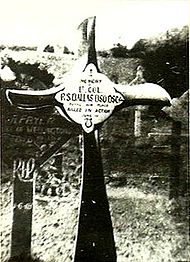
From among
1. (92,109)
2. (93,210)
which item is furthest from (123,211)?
(92,109)

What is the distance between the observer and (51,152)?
878mm

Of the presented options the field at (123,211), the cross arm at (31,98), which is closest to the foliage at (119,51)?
the field at (123,211)

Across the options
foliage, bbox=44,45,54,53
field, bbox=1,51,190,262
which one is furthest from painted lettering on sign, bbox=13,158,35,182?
foliage, bbox=44,45,54,53

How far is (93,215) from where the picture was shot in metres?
0.86

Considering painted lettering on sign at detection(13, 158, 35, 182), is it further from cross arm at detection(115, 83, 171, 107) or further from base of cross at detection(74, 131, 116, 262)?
cross arm at detection(115, 83, 171, 107)

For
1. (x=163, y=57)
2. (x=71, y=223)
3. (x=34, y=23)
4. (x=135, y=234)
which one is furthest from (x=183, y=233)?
(x=34, y=23)

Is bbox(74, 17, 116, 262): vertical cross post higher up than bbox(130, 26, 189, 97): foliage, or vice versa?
bbox(130, 26, 189, 97): foliage

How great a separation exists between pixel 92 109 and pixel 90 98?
→ 0.06ft

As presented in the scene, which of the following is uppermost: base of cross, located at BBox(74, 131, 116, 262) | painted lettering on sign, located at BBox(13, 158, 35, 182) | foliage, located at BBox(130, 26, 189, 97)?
foliage, located at BBox(130, 26, 189, 97)

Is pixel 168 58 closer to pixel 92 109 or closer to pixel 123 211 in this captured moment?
pixel 92 109

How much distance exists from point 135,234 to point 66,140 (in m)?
0.19

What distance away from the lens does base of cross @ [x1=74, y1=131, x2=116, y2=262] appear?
2.81 ft

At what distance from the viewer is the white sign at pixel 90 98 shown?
0.87 meters

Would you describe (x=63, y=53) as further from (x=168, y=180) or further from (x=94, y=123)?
(x=168, y=180)
